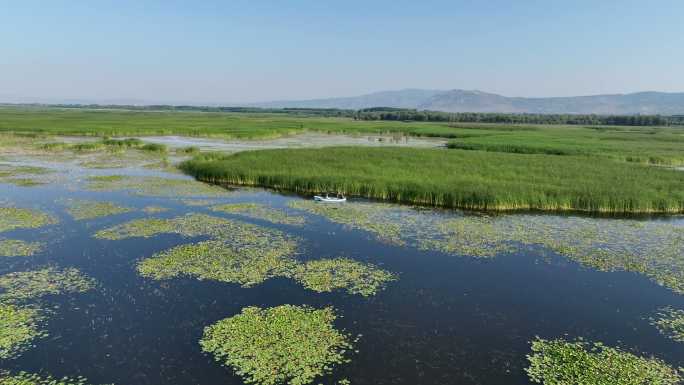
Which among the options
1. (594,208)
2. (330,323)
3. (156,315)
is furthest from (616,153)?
(156,315)

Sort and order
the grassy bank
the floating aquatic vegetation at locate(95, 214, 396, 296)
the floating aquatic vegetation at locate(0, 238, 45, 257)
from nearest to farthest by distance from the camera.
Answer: the floating aquatic vegetation at locate(95, 214, 396, 296)
the floating aquatic vegetation at locate(0, 238, 45, 257)
the grassy bank

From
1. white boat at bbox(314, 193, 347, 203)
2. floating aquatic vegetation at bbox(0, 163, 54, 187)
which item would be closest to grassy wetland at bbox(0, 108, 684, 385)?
floating aquatic vegetation at bbox(0, 163, 54, 187)

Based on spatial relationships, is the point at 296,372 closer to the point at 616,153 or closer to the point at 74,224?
the point at 74,224

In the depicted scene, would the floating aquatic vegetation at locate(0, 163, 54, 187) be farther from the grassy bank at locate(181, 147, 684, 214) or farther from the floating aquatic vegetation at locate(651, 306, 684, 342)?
the floating aquatic vegetation at locate(651, 306, 684, 342)

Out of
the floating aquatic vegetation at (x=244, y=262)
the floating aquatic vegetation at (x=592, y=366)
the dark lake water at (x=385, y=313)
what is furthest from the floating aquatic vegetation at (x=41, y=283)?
the floating aquatic vegetation at (x=592, y=366)

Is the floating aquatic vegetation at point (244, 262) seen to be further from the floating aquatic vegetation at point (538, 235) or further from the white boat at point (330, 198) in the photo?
the white boat at point (330, 198)

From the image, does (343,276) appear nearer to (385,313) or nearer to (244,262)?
(385,313)

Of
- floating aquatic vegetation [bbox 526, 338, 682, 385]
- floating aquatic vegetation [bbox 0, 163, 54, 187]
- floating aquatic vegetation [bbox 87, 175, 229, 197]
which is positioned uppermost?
floating aquatic vegetation [bbox 0, 163, 54, 187]
